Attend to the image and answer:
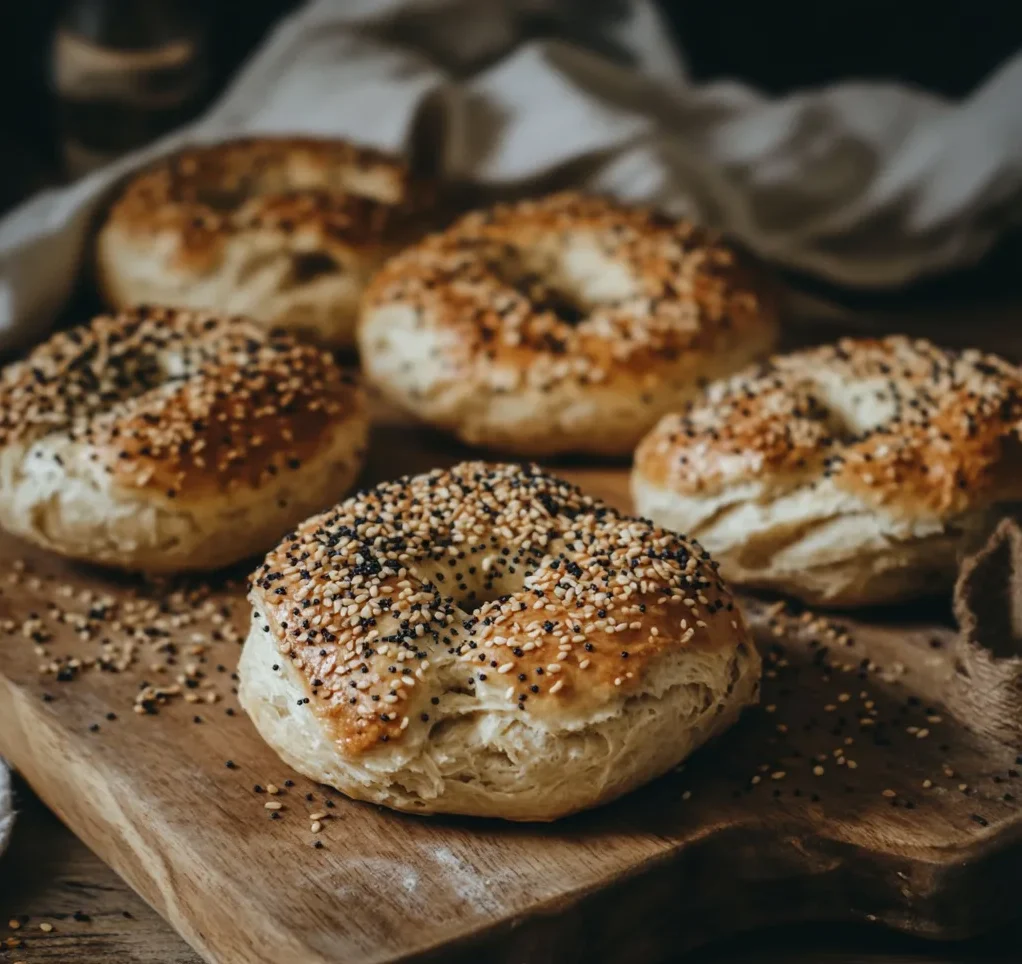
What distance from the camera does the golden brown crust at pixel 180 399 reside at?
3.15 metres

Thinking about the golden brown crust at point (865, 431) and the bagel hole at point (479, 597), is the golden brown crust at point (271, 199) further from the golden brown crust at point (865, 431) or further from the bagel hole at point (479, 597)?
the bagel hole at point (479, 597)

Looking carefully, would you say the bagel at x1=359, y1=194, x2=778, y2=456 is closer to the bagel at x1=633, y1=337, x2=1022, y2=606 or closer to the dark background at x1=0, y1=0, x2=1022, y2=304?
the bagel at x1=633, y1=337, x2=1022, y2=606

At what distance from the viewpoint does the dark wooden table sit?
2.43m

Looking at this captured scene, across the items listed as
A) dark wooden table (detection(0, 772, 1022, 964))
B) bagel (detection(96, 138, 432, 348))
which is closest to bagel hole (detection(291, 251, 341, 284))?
bagel (detection(96, 138, 432, 348))

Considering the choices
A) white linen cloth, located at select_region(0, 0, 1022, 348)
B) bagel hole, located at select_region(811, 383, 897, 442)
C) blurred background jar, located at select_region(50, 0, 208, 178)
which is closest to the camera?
bagel hole, located at select_region(811, 383, 897, 442)

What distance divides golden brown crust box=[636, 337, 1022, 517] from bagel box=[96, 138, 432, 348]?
1.29 m

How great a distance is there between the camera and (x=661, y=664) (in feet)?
8.15

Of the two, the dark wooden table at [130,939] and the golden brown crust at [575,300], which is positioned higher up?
the golden brown crust at [575,300]


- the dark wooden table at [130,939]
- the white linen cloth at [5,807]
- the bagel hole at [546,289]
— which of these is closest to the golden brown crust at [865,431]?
the bagel hole at [546,289]

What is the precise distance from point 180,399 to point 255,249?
3.19ft

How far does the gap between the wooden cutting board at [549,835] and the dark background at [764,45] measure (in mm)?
3258

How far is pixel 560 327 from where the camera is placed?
3.74 m

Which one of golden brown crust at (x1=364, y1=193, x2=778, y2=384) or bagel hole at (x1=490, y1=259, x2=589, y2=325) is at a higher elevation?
golden brown crust at (x1=364, y1=193, x2=778, y2=384)

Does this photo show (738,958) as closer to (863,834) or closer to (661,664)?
(863,834)
